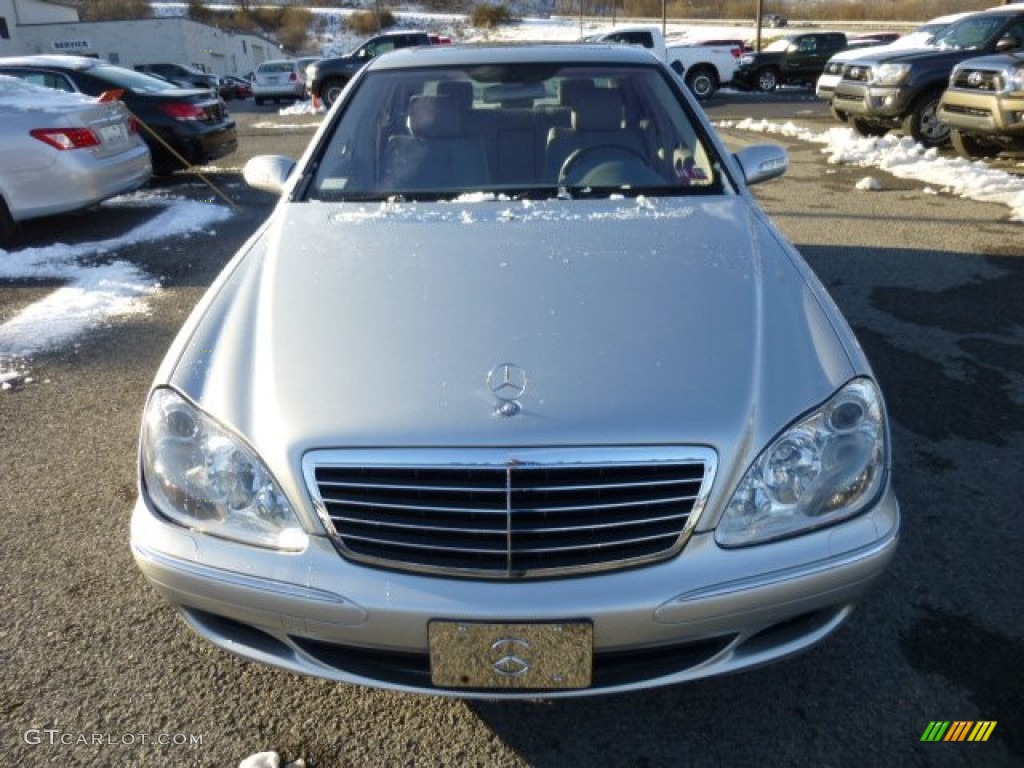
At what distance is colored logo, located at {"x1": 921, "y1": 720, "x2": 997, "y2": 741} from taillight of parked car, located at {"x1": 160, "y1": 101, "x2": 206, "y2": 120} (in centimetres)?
893

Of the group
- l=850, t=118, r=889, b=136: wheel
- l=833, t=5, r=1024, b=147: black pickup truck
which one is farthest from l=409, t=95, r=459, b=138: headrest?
l=850, t=118, r=889, b=136: wheel

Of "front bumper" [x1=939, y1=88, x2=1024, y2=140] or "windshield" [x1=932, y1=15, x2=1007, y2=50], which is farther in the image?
"windshield" [x1=932, y1=15, x2=1007, y2=50]

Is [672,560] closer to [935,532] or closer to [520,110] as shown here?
[935,532]

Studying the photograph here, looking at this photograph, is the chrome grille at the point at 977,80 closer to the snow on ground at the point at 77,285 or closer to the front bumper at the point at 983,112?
the front bumper at the point at 983,112

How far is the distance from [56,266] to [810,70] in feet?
74.5

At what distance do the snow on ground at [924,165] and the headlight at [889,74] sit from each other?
0.68 meters

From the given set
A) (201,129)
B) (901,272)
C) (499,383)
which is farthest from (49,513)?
(201,129)

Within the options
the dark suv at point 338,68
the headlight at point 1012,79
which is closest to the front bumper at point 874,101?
the headlight at point 1012,79

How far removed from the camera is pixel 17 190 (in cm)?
611

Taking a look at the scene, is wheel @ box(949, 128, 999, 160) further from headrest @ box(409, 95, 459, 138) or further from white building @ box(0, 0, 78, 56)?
white building @ box(0, 0, 78, 56)

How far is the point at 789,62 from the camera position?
23000 mm

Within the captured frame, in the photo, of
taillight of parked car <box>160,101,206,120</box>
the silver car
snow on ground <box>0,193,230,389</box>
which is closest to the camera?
snow on ground <box>0,193,230,389</box>

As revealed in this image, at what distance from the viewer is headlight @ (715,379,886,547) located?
5.34ft

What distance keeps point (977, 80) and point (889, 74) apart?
1.68 metres
